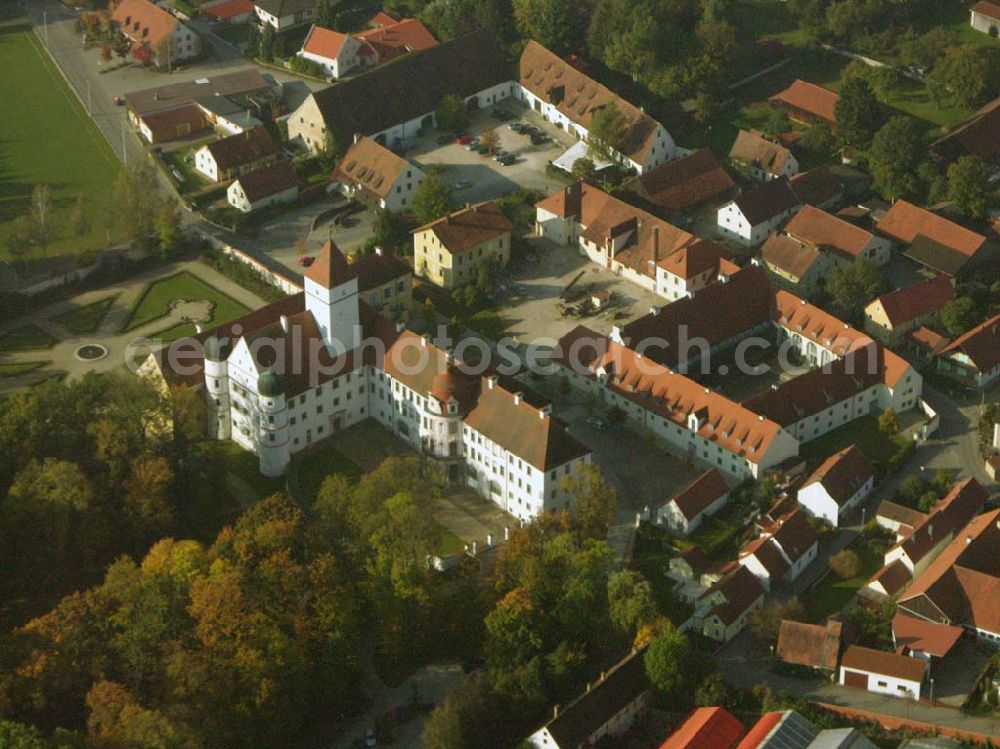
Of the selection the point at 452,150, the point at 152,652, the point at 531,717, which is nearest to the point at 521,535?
the point at 531,717

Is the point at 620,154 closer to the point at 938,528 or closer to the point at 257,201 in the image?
the point at 257,201

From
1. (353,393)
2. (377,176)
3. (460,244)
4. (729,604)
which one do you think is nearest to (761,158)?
(460,244)

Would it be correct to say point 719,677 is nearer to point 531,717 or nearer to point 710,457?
point 531,717

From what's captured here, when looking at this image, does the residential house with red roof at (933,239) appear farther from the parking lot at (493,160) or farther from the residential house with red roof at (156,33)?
the residential house with red roof at (156,33)

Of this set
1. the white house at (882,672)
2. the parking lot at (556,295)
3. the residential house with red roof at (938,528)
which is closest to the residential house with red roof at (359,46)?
the parking lot at (556,295)

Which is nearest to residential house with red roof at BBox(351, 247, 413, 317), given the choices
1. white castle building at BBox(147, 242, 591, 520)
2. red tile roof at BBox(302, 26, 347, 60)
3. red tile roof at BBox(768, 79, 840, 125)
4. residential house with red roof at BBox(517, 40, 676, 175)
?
white castle building at BBox(147, 242, 591, 520)

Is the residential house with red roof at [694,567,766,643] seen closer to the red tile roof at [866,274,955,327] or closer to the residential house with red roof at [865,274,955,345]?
the residential house with red roof at [865,274,955,345]

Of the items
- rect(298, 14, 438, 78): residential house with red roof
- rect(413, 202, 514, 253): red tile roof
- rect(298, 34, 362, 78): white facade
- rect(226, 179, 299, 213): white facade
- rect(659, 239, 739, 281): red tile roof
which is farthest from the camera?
rect(298, 14, 438, 78): residential house with red roof
